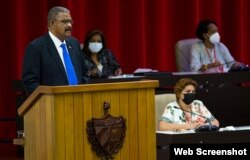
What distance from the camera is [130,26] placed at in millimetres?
9766

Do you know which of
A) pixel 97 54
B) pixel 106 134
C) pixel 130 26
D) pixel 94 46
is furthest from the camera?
pixel 130 26

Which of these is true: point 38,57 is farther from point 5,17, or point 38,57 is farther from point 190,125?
point 5,17

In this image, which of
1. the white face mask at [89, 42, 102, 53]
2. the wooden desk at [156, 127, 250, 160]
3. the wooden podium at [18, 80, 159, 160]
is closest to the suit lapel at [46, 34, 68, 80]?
the wooden podium at [18, 80, 159, 160]

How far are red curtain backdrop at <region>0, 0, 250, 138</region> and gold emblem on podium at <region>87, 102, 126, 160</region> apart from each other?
15.6 feet

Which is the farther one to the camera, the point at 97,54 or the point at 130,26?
the point at 130,26

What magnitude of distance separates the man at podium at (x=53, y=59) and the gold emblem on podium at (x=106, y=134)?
35.1 inches

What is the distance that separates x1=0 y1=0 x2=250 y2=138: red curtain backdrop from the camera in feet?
29.9

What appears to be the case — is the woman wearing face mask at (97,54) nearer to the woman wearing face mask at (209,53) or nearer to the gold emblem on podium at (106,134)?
the woman wearing face mask at (209,53)

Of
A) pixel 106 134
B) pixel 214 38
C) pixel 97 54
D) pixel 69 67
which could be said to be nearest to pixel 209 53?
pixel 214 38

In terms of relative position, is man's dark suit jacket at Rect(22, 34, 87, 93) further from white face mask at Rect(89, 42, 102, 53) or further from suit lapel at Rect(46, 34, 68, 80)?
white face mask at Rect(89, 42, 102, 53)

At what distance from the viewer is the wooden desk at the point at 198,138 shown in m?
5.86

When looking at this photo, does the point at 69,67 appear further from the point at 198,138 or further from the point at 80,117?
the point at 198,138

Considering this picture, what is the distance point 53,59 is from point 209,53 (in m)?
3.70

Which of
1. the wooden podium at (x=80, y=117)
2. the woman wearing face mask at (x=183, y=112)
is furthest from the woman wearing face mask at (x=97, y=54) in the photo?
the wooden podium at (x=80, y=117)
